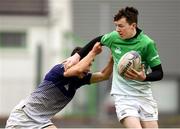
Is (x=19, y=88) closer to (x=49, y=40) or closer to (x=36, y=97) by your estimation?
(x=49, y=40)

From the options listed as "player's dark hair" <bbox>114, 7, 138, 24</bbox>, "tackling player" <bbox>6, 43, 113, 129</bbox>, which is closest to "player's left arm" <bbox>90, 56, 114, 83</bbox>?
"tackling player" <bbox>6, 43, 113, 129</bbox>

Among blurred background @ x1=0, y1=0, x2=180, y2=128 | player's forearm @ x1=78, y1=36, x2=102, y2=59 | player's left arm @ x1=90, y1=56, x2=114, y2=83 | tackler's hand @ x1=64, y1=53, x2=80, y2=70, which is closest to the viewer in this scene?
tackler's hand @ x1=64, y1=53, x2=80, y2=70

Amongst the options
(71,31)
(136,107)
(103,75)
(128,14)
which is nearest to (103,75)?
(103,75)

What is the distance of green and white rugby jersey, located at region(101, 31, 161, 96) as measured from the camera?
9820mm

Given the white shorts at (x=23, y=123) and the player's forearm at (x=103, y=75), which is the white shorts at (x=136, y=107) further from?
the white shorts at (x=23, y=123)

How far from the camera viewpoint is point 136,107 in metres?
9.95

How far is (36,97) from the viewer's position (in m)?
9.90

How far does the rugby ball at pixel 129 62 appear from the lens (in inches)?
377

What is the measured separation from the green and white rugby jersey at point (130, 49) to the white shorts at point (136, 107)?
0.07 m

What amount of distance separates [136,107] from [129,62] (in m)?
0.64

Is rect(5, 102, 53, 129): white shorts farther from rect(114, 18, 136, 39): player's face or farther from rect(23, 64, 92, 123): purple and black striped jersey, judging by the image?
rect(114, 18, 136, 39): player's face

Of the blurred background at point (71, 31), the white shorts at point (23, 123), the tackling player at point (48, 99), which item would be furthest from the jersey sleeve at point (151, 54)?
the blurred background at point (71, 31)

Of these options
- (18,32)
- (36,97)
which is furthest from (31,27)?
(36,97)

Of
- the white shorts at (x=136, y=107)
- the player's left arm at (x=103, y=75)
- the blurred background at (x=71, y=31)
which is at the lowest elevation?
the blurred background at (x=71, y=31)
